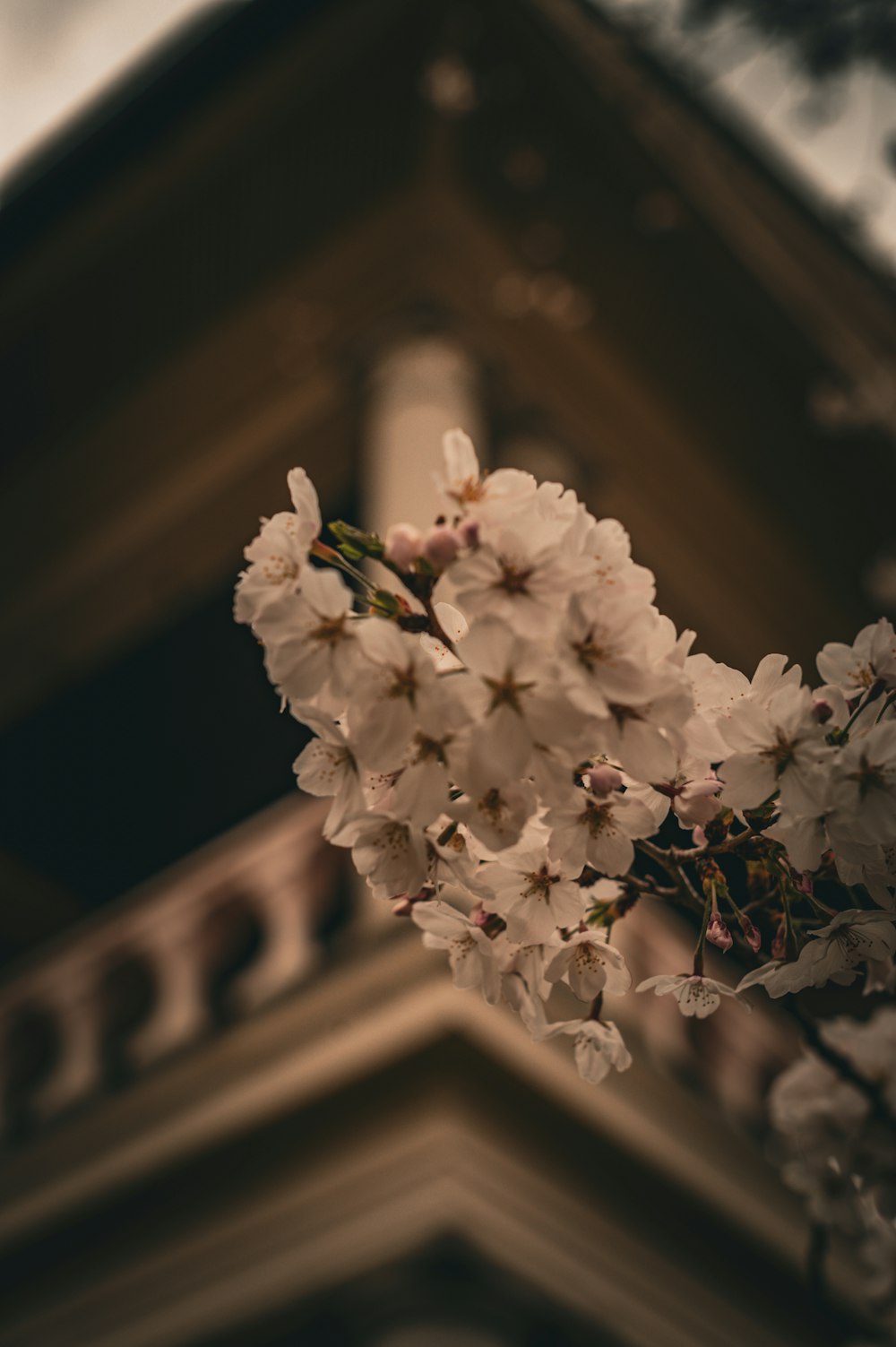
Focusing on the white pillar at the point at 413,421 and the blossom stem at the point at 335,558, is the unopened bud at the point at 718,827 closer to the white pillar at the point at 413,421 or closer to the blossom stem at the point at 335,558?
the blossom stem at the point at 335,558

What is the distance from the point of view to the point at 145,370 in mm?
5605

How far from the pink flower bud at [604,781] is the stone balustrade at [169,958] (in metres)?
2.57

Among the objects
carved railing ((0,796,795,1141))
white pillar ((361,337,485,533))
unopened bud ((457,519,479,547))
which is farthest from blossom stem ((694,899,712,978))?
white pillar ((361,337,485,533))

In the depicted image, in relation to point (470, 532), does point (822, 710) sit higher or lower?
lower

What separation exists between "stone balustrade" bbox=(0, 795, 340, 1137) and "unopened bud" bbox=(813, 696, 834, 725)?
8.51 feet

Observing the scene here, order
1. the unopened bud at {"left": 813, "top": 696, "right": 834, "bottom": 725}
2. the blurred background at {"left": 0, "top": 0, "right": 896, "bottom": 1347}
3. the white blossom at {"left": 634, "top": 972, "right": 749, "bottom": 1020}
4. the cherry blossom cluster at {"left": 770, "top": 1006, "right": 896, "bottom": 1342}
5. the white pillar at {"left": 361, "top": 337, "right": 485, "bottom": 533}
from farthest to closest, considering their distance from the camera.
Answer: the white pillar at {"left": 361, "top": 337, "right": 485, "bottom": 533}, the blurred background at {"left": 0, "top": 0, "right": 896, "bottom": 1347}, the cherry blossom cluster at {"left": 770, "top": 1006, "right": 896, "bottom": 1342}, the white blossom at {"left": 634, "top": 972, "right": 749, "bottom": 1020}, the unopened bud at {"left": 813, "top": 696, "right": 834, "bottom": 725}

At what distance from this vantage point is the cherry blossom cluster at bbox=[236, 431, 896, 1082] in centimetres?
77

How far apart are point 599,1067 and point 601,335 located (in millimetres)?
4980

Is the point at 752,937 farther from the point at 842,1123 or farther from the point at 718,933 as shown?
the point at 842,1123

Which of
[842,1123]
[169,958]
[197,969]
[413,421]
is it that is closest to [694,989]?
[842,1123]

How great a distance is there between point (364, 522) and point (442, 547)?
3764 mm

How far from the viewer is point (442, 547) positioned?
0.80m

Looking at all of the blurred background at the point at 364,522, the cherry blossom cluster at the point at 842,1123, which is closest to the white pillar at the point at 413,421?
the blurred background at the point at 364,522

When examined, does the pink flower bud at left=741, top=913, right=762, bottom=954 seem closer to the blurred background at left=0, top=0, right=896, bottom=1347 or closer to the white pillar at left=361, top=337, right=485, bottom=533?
the blurred background at left=0, top=0, right=896, bottom=1347
